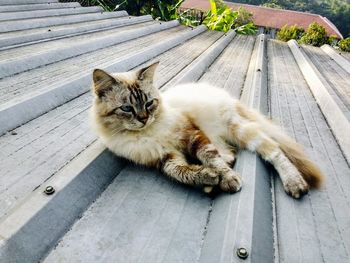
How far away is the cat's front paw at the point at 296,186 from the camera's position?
1.82 meters

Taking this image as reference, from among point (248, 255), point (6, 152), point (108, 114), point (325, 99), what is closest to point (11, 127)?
point (6, 152)

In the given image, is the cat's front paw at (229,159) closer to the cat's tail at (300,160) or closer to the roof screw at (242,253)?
the cat's tail at (300,160)

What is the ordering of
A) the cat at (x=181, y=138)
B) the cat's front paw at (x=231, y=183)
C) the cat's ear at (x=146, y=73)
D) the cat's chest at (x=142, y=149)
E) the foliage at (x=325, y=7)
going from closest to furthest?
1. the cat's front paw at (x=231, y=183)
2. the cat at (x=181, y=138)
3. the cat's chest at (x=142, y=149)
4. the cat's ear at (x=146, y=73)
5. the foliage at (x=325, y=7)

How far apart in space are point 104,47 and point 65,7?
2.99 meters

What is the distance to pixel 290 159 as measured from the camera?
84.1 inches

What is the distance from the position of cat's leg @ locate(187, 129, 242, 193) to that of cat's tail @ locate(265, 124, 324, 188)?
0.45m

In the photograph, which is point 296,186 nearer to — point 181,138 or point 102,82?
point 181,138

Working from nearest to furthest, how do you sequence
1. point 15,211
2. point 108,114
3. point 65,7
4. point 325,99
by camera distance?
point 15,211 < point 108,114 < point 325,99 < point 65,7

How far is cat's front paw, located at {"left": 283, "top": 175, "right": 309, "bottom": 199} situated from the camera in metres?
1.82

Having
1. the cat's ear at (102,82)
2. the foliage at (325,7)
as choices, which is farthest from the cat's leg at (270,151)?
the foliage at (325,7)

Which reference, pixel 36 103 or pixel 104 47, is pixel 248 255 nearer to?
pixel 36 103

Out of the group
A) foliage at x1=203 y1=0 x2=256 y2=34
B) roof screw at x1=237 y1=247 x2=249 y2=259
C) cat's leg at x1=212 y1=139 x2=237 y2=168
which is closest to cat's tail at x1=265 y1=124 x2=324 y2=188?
cat's leg at x1=212 y1=139 x2=237 y2=168

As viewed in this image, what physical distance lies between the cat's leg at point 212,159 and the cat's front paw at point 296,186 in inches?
11.3

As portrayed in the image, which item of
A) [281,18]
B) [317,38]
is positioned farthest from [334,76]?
[281,18]
